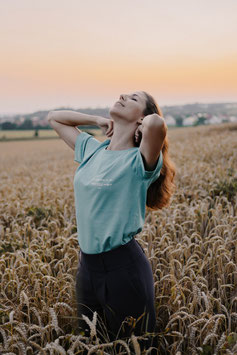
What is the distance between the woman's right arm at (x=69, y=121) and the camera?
3.03 metres

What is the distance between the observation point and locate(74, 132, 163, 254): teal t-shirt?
7.23 feet

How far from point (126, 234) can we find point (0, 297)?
1.82 meters

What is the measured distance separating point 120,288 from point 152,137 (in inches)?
38.2

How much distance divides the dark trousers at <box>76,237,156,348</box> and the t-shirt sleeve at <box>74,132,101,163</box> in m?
0.80

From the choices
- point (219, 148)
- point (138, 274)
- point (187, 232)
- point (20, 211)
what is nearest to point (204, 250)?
point (187, 232)

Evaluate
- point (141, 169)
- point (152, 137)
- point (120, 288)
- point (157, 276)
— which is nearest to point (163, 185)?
point (141, 169)

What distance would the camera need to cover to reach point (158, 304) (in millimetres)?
3061

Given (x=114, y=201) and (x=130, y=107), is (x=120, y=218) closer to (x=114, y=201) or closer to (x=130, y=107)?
(x=114, y=201)

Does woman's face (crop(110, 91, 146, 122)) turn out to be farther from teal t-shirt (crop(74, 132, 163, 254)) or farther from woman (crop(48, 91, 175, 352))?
teal t-shirt (crop(74, 132, 163, 254))

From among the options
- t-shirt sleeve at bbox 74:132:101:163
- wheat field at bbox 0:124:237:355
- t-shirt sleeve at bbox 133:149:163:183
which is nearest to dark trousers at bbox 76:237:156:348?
wheat field at bbox 0:124:237:355

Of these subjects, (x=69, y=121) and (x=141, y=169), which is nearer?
(x=141, y=169)

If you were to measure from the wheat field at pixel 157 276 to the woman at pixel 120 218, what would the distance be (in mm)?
189

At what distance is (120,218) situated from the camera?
220 cm

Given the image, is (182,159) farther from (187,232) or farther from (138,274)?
(138,274)
